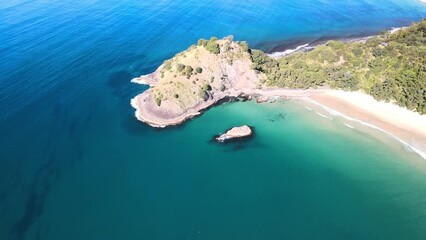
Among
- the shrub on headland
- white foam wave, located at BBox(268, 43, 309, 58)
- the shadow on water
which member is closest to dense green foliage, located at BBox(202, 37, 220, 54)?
the shrub on headland

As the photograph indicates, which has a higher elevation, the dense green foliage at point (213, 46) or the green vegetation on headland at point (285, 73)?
the dense green foliage at point (213, 46)

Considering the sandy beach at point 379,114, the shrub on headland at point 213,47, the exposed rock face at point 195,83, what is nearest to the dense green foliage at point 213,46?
the shrub on headland at point 213,47

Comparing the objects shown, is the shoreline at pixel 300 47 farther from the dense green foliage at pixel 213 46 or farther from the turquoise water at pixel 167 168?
the turquoise water at pixel 167 168

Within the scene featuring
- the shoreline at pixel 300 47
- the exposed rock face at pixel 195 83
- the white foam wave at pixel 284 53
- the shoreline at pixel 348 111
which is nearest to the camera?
the shoreline at pixel 348 111

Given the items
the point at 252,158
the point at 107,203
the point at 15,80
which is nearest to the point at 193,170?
the point at 252,158

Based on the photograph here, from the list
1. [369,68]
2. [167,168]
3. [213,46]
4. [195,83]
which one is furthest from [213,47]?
[369,68]

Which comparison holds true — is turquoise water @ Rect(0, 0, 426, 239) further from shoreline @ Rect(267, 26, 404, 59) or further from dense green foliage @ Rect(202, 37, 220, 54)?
shoreline @ Rect(267, 26, 404, 59)
